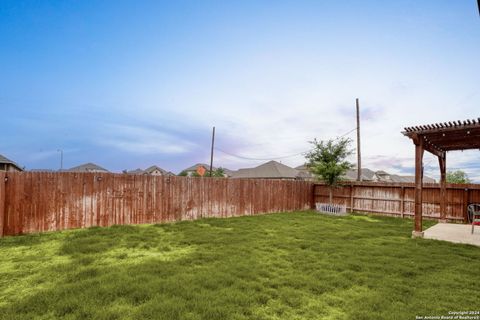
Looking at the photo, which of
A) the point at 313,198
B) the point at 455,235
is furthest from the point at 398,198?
the point at 455,235

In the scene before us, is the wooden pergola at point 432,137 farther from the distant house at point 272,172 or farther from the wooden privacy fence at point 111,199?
the distant house at point 272,172

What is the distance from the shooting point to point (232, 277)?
444 centimetres

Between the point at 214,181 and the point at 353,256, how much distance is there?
8.23 metres

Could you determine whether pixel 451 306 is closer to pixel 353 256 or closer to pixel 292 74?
pixel 353 256

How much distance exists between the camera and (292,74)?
16.7 m

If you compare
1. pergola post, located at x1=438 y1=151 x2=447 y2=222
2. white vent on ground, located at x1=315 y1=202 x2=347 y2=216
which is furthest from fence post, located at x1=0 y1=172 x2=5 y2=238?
pergola post, located at x1=438 y1=151 x2=447 y2=222

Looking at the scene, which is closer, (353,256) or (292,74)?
(353,256)

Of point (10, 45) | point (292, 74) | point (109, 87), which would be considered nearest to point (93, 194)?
point (292, 74)

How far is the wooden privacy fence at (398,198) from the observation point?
12586 millimetres

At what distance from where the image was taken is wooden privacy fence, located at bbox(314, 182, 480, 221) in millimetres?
12586

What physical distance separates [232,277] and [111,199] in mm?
7409

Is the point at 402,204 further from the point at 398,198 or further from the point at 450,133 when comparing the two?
the point at 450,133

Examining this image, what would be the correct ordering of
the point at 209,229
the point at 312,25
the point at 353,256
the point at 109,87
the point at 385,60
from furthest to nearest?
the point at 109,87 → the point at 385,60 → the point at 312,25 → the point at 209,229 → the point at 353,256

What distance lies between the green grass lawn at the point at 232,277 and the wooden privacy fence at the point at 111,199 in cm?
102
